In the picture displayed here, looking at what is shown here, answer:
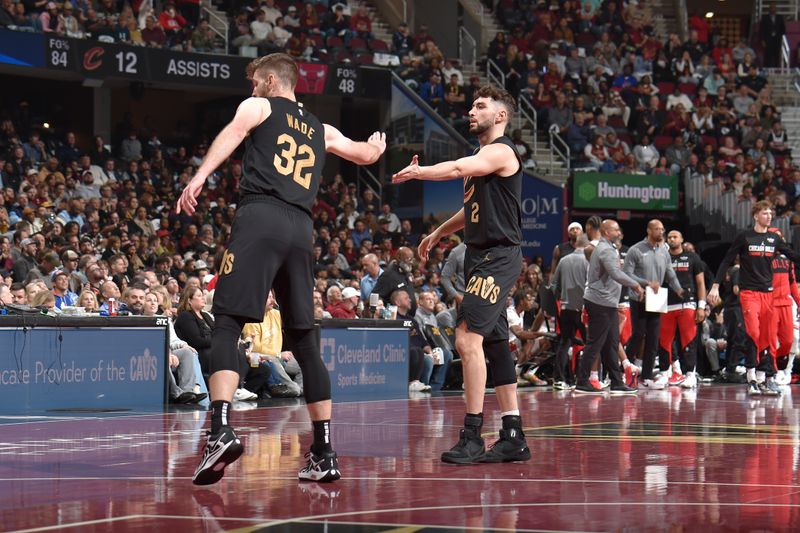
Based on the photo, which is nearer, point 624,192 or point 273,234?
point 273,234

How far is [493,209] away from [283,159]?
1.69 meters

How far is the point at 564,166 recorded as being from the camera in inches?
1113

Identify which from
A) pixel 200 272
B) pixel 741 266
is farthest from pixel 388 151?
pixel 741 266

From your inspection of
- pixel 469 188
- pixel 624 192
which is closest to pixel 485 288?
pixel 469 188

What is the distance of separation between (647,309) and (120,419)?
8073 mm

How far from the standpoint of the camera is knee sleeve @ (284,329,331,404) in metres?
6.37

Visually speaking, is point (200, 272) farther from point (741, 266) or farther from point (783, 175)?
point (783, 175)

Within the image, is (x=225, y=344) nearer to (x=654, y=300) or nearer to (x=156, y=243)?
(x=654, y=300)

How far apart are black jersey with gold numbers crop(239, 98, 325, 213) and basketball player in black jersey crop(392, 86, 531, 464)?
101 centimetres

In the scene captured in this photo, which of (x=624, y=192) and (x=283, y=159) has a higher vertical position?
(x=624, y=192)

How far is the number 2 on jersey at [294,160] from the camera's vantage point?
6.32 m

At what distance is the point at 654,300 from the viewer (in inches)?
636

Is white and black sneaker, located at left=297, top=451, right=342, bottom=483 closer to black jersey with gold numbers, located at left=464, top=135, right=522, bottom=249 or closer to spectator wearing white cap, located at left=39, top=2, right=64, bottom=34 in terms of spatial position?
black jersey with gold numbers, located at left=464, top=135, right=522, bottom=249

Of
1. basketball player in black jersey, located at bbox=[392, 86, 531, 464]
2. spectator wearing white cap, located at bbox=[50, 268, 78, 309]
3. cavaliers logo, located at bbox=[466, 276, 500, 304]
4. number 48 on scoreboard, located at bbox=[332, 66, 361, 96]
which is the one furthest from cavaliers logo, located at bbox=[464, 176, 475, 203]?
number 48 on scoreboard, located at bbox=[332, 66, 361, 96]
